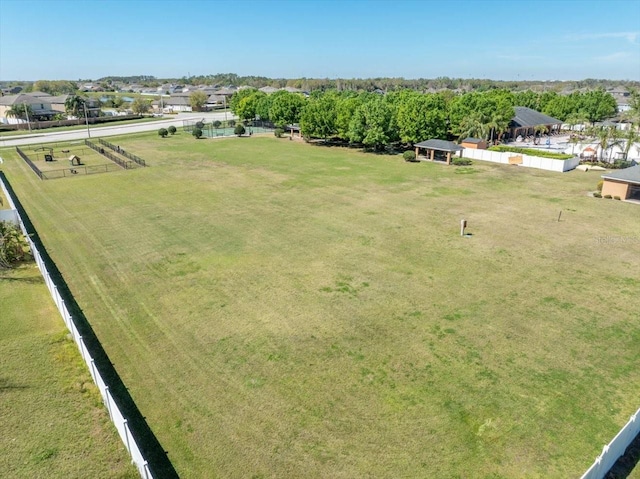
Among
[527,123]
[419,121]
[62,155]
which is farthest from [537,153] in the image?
[62,155]

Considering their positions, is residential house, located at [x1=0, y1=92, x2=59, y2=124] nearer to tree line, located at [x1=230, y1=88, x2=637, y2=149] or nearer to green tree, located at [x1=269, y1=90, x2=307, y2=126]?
tree line, located at [x1=230, y1=88, x2=637, y2=149]

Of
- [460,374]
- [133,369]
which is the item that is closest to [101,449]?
[133,369]

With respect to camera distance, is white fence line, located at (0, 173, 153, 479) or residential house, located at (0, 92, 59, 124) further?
residential house, located at (0, 92, 59, 124)

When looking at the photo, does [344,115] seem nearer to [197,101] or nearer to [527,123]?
[527,123]

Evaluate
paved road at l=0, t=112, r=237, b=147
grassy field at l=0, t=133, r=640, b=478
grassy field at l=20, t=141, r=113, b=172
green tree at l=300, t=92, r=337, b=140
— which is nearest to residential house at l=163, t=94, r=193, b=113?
paved road at l=0, t=112, r=237, b=147

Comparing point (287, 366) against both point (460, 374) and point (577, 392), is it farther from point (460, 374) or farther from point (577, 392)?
point (577, 392)
